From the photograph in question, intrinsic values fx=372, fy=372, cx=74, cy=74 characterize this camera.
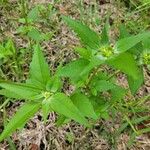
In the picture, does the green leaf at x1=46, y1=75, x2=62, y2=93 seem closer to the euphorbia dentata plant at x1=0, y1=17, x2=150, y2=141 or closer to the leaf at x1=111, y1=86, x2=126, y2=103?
the euphorbia dentata plant at x1=0, y1=17, x2=150, y2=141

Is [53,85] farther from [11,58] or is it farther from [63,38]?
[63,38]

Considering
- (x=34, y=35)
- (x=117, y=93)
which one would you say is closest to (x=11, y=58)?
(x=34, y=35)

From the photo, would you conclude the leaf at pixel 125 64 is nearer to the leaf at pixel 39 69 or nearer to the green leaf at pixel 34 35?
the leaf at pixel 39 69

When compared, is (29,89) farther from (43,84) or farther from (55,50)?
(55,50)

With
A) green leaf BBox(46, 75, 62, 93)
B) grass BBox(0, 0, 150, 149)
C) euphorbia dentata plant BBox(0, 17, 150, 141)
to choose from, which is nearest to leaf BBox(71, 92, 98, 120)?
euphorbia dentata plant BBox(0, 17, 150, 141)

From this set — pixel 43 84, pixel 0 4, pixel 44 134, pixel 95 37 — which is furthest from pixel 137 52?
pixel 0 4
